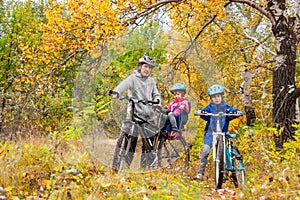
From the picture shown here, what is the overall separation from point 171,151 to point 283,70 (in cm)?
296

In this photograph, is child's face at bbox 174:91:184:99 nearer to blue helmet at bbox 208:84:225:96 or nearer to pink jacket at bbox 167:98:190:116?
pink jacket at bbox 167:98:190:116

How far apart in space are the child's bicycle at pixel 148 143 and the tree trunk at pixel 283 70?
228 cm

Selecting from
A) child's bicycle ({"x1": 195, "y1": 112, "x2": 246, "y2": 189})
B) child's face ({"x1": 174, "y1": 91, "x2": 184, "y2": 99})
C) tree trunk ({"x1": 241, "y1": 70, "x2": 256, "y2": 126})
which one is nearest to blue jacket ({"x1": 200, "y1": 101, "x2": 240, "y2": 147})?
child's bicycle ({"x1": 195, "y1": 112, "x2": 246, "y2": 189})

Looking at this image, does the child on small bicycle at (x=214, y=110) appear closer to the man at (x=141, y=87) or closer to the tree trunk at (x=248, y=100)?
the man at (x=141, y=87)

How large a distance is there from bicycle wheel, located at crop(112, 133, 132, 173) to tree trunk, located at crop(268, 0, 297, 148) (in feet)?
11.0

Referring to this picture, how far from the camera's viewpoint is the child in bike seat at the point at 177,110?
18.9 ft

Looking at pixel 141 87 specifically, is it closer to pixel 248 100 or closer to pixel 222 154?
pixel 222 154

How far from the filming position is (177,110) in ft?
18.9

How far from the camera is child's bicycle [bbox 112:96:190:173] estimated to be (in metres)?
5.40

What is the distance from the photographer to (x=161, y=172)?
6.15 meters

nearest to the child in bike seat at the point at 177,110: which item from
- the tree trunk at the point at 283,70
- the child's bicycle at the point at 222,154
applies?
the child's bicycle at the point at 222,154

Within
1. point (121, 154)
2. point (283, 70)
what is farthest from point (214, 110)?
point (283, 70)

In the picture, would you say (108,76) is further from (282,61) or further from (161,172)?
(282,61)

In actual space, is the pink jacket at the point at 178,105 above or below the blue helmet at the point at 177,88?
below
